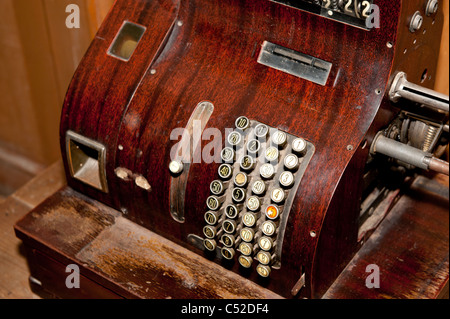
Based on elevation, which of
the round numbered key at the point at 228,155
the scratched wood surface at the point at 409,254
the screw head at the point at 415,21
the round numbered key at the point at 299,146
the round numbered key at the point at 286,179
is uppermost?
the screw head at the point at 415,21

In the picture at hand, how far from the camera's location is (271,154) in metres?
1.61

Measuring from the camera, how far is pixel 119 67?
1.86 meters

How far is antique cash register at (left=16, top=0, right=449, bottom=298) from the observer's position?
1578 mm

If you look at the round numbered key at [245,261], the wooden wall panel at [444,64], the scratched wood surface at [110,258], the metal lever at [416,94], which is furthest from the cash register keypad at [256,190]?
the wooden wall panel at [444,64]

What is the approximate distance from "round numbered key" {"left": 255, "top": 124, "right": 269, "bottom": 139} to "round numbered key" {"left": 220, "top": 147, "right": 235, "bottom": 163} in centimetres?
8

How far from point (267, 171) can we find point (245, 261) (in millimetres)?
270

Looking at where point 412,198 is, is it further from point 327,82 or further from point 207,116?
point 207,116

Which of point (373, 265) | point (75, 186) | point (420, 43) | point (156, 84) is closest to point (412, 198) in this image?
point (373, 265)

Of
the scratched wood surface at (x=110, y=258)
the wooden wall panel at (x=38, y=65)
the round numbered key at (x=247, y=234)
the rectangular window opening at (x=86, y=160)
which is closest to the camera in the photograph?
the round numbered key at (x=247, y=234)

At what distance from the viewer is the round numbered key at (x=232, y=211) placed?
1.66 meters

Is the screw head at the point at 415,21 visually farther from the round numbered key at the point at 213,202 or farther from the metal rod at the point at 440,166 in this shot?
the round numbered key at the point at 213,202

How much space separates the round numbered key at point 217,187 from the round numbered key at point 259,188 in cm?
9

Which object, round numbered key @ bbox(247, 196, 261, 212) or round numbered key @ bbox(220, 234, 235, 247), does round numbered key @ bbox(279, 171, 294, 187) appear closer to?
round numbered key @ bbox(247, 196, 261, 212)
